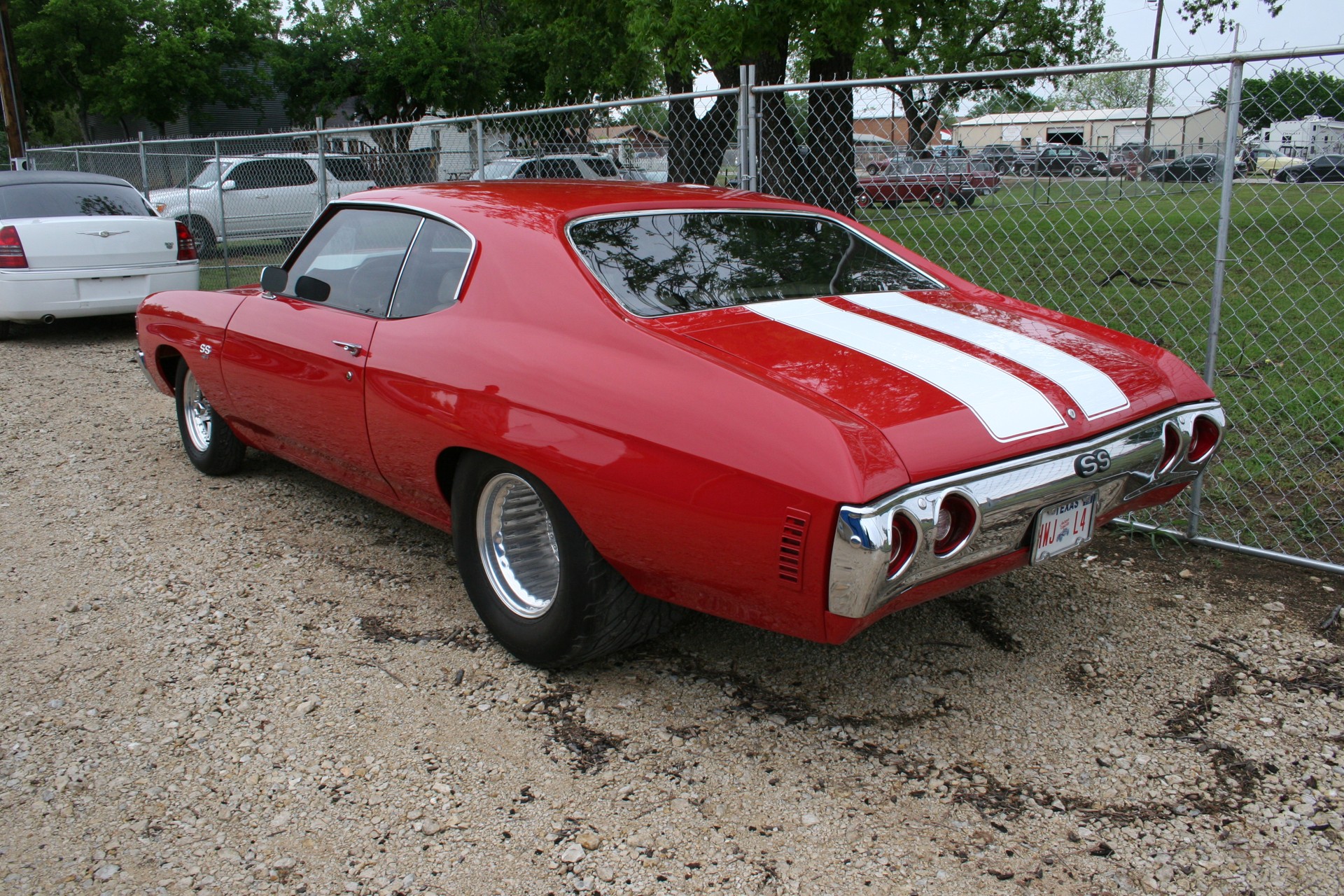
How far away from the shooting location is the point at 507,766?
2656 mm

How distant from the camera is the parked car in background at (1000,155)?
180 inches

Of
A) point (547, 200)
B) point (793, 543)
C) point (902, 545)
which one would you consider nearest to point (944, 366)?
point (902, 545)

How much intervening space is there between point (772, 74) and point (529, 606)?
1129cm

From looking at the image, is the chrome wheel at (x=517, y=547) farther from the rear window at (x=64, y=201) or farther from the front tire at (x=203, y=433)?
the rear window at (x=64, y=201)

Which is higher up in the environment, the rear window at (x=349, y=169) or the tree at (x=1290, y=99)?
the tree at (x=1290, y=99)

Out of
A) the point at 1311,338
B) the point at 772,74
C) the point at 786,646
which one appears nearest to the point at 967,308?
the point at 786,646

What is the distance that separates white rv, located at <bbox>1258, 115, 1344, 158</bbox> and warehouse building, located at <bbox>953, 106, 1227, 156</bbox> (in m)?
0.18

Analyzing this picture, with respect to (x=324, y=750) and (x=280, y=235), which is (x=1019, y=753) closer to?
(x=324, y=750)

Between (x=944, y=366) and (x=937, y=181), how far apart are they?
8.56ft

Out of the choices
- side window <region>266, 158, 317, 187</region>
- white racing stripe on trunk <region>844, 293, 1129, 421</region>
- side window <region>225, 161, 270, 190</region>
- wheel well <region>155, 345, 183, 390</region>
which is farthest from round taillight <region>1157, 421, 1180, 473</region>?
side window <region>225, 161, 270, 190</region>

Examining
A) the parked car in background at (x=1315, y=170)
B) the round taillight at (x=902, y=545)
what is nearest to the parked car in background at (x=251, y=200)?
the parked car in background at (x=1315, y=170)

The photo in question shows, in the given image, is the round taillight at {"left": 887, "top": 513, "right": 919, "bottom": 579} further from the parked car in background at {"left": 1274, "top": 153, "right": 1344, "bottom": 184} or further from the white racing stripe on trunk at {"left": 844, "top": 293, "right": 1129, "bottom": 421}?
the parked car in background at {"left": 1274, "top": 153, "right": 1344, "bottom": 184}

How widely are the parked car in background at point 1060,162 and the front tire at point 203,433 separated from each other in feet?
12.7

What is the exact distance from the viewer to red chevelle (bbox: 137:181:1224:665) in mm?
2352
